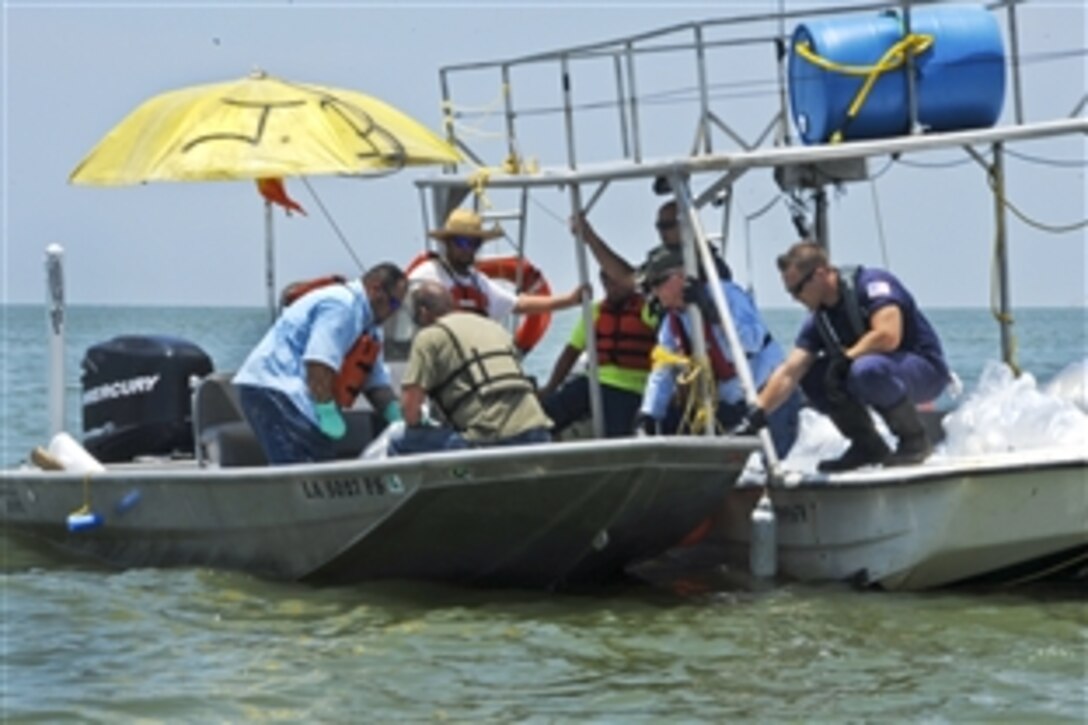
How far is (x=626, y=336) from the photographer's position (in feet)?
38.9

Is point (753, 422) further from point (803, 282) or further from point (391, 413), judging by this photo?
Result: point (391, 413)

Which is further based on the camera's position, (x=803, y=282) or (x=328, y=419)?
(x=328, y=419)

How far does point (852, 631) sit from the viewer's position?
10.1m

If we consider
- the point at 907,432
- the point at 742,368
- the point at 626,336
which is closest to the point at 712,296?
the point at 742,368

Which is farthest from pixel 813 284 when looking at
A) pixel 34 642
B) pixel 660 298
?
pixel 34 642

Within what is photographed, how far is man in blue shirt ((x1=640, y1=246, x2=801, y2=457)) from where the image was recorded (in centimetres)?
1114

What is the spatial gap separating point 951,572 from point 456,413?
237 cm

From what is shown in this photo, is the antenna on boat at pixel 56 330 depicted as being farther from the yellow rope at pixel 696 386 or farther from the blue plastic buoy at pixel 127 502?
the yellow rope at pixel 696 386

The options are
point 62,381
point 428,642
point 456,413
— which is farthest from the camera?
point 62,381

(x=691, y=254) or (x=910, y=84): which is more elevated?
(x=910, y=84)

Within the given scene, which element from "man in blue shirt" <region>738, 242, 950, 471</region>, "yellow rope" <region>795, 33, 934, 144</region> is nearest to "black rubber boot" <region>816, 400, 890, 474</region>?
"man in blue shirt" <region>738, 242, 950, 471</region>

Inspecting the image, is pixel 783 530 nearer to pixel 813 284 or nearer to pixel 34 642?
pixel 813 284

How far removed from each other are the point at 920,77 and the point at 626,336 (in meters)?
1.96

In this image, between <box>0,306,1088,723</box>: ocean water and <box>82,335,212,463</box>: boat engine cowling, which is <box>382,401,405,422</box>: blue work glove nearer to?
<box>0,306,1088,723</box>: ocean water
